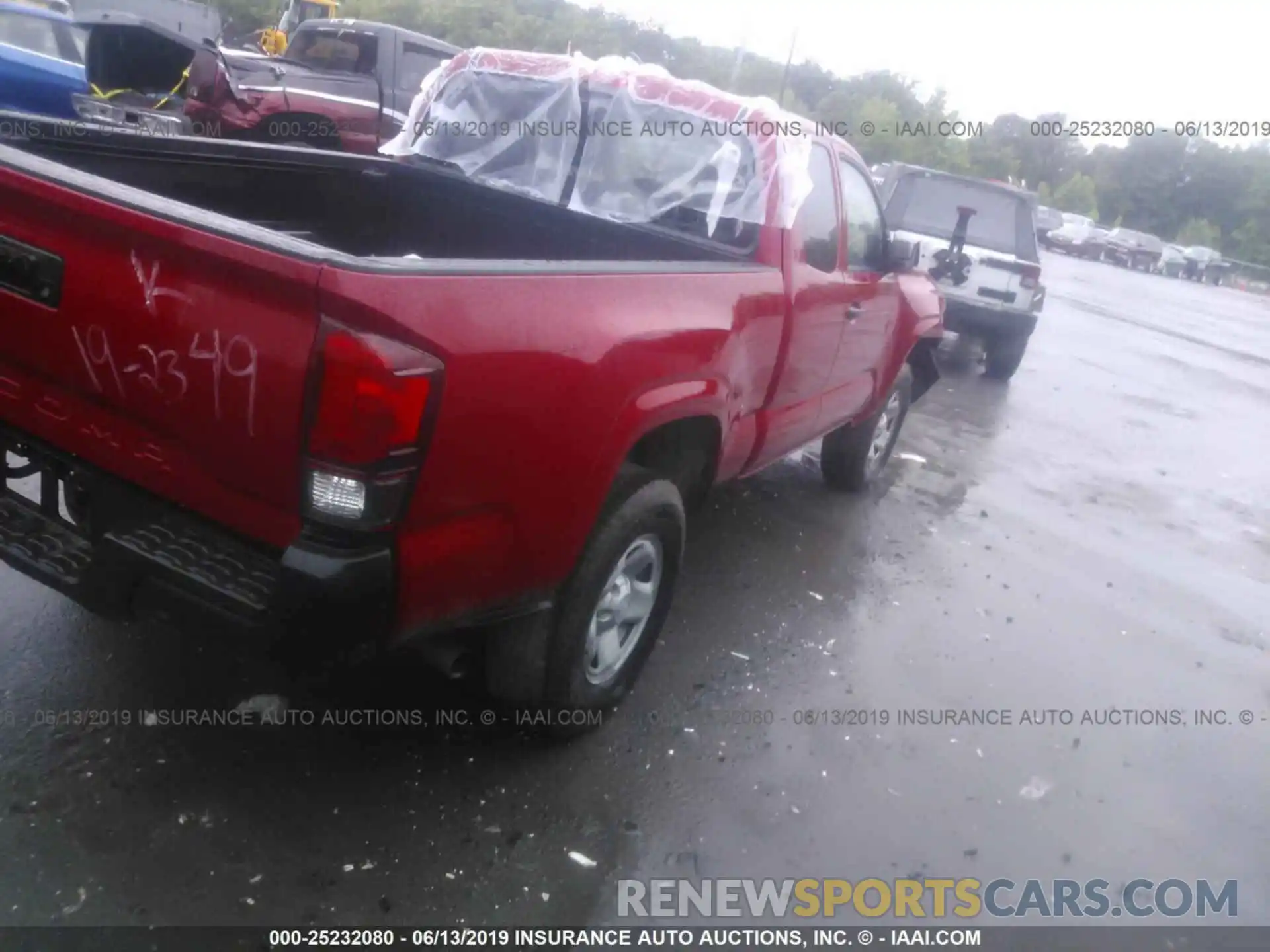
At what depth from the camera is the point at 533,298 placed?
2.61 metres

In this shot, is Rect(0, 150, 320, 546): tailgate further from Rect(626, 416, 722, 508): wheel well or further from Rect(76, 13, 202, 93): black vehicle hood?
Rect(76, 13, 202, 93): black vehicle hood

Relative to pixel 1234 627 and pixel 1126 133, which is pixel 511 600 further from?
pixel 1126 133

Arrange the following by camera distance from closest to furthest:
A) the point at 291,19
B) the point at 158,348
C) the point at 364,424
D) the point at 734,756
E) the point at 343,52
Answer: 1. the point at 364,424
2. the point at 158,348
3. the point at 734,756
4. the point at 343,52
5. the point at 291,19

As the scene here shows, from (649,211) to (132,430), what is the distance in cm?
231

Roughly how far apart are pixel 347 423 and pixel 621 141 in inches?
100

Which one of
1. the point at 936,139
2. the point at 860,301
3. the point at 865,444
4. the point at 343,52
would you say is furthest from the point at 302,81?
the point at 936,139

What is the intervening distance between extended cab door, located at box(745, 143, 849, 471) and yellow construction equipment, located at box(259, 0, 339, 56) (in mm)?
12939

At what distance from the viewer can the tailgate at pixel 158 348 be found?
2316mm

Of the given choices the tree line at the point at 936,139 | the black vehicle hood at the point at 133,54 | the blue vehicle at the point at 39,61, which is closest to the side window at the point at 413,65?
the black vehicle hood at the point at 133,54

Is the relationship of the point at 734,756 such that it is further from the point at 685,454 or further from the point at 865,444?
the point at 865,444

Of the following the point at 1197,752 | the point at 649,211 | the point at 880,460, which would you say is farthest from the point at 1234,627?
the point at 649,211

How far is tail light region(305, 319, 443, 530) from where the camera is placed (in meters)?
2.25

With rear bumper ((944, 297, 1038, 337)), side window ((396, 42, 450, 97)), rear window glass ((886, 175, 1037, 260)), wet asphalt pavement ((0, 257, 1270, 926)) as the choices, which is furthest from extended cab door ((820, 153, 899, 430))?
side window ((396, 42, 450, 97))

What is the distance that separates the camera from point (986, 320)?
35.8 feet
